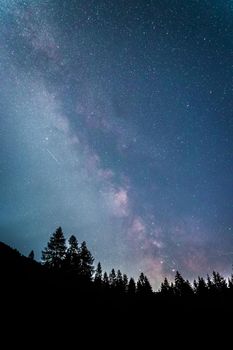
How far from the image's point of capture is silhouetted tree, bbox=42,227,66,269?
44.2m

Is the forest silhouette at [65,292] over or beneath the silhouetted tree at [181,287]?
beneath

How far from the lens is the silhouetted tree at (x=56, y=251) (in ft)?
145

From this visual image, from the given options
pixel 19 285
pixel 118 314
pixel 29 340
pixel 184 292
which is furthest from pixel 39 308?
pixel 184 292

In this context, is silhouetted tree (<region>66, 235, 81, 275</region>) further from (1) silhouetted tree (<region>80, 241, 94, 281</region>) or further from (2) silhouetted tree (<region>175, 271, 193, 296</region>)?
(2) silhouetted tree (<region>175, 271, 193, 296</region>)

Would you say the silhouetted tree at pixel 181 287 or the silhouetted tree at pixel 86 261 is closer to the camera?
the silhouetted tree at pixel 86 261

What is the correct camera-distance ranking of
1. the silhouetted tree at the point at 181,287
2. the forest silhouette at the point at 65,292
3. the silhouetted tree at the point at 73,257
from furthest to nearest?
the silhouetted tree at the point at 181,287 < the silhouetted tree at the point at 73,257 < the forest silhouette at the point at 65,292

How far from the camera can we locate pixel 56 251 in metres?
46.1

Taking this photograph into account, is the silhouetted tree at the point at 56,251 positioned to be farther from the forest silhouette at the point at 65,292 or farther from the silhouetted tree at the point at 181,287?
the silhouetted tree at the point at 181,287

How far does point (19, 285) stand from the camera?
22.4m

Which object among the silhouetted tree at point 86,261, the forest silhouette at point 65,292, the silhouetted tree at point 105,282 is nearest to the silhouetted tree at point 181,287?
the forest silhouette at point 65,292

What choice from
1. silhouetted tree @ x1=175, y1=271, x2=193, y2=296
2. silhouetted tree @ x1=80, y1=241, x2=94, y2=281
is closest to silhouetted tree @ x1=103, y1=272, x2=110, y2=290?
silhouetted tree @ x1=80, y1=241, x2=94, y2=281

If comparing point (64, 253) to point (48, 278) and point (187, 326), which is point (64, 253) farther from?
point (187, 326)

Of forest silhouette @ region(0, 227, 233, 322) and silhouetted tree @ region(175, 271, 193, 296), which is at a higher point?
silhouetted tree @ region(175, 271, 193, 296)

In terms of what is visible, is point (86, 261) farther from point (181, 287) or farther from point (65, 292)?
point (181, 287)
